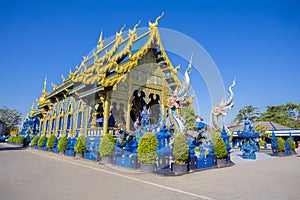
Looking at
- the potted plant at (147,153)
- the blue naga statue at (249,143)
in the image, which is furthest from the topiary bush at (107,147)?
the blue naga statue at (249,143)

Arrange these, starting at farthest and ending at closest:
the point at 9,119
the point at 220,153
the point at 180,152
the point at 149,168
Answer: the point at 9,119 → the point at 220,153 → the point at 149,168 → the point at 180,152

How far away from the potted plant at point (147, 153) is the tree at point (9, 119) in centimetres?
6697

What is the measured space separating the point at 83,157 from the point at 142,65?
24.4 feet

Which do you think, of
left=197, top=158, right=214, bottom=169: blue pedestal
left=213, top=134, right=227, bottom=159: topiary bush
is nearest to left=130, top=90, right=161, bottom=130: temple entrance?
left=213, top=134, right=227, bottom=159: topiary bush

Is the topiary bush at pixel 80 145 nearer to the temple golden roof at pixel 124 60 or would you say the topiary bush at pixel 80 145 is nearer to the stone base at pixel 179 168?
the temple golden roof at pixel 124 60

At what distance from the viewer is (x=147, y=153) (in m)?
7.71

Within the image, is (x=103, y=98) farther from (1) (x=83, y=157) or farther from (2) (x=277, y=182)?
(2) (x=277, y=182)

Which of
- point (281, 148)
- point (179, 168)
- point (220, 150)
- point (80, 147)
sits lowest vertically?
point (179, 168)

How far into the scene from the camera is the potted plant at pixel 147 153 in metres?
7.66

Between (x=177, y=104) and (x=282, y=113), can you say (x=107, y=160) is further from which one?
Answer: (x=282, y=113)

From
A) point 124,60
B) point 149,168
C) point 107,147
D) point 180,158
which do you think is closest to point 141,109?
point 124,60

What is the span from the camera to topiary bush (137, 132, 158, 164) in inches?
303

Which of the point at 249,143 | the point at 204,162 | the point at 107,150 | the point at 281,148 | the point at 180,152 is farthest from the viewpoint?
the point at 281,148

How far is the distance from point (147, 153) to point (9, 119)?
69.0m
